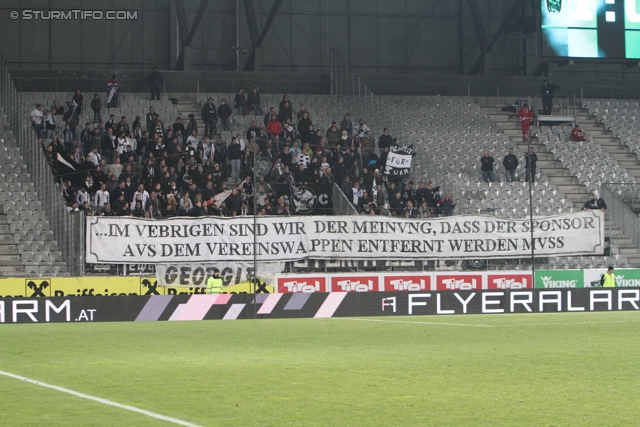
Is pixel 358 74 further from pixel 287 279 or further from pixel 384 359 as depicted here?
pixel 384 359

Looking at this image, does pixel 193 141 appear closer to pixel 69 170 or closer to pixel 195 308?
pixel 69 170

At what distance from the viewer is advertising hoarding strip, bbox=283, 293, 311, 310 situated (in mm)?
27656

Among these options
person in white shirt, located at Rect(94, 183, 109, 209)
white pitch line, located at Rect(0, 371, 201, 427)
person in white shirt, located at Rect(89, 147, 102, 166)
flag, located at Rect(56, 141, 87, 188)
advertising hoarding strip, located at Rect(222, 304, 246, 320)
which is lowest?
advertising hoarding strip, located at Rect(222, 304, 246, 320)

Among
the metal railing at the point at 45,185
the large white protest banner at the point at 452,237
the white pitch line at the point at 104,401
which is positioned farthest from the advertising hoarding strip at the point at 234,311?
the white pitch line at the point at 104,401

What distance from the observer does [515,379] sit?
13.0 meters

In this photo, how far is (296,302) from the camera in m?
27.7

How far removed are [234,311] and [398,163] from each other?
1031 cm

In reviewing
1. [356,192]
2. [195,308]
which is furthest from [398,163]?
[195,308]

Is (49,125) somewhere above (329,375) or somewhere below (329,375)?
above

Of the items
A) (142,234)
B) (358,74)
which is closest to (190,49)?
(358,74)

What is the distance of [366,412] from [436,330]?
1209cm

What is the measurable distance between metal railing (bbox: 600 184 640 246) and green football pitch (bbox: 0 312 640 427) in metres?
13.4

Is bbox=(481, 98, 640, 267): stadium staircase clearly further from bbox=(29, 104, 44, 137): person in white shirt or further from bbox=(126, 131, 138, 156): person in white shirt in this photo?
bbox=(29, 104, 44, 137): person in white shirt

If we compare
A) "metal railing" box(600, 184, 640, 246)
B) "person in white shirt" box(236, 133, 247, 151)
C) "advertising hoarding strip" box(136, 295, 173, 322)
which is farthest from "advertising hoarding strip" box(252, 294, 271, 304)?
"metal railing" box(600, 184, 640, 246)
